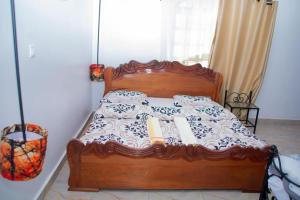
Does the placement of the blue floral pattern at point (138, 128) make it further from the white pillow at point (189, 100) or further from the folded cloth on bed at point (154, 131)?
the white pillow at point (189, 100)

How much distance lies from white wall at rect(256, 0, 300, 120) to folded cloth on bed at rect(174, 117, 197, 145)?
6.32 feet

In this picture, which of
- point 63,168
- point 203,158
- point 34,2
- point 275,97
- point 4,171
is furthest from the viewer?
point 275,97

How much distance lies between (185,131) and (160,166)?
476 mm

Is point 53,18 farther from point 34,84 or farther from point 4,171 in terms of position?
point 4,171

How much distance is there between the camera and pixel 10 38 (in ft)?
4.92

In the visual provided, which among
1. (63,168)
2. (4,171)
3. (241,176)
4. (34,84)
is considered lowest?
(63,168)

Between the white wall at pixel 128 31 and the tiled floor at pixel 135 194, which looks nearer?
the tiled floor at pixel 135 194

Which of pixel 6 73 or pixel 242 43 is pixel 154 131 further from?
Answer: pixel 242 43

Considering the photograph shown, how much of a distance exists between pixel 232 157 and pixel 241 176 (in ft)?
0.79

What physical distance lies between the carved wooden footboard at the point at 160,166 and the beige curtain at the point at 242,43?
1.77m

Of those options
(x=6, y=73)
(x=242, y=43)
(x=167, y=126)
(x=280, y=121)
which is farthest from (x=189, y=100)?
(x=6, y=73)

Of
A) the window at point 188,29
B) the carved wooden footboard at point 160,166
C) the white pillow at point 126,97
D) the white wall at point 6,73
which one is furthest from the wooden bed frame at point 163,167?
the window at point 188,29

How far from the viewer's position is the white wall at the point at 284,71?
12.2ft

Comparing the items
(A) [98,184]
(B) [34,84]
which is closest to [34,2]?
(B) [34,84]
